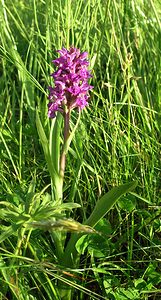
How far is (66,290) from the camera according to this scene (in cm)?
93

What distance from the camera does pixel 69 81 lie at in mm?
954

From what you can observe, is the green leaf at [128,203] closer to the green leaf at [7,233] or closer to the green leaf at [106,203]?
the green leaf at [106,203]

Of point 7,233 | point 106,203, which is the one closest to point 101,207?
point 106,203

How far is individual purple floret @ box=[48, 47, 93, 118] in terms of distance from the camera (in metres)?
0.95

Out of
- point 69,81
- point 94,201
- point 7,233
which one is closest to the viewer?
point 7,233

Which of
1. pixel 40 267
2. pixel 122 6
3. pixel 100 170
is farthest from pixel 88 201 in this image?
pixel 122 6

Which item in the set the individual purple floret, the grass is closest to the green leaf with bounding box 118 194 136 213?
the grass

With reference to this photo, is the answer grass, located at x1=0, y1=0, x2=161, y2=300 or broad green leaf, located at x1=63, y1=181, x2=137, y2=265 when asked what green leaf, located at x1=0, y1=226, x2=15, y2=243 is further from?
broad green leaf, located at x1=63, y1=181, x2=137, y2=265

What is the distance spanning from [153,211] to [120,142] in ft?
0.57

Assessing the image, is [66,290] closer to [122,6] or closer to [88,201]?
[88,201]

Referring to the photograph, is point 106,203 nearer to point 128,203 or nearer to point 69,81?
point 128,203

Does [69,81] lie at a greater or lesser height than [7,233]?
greater

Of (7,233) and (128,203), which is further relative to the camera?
(128,203)

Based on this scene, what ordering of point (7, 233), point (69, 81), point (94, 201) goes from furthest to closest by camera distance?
point (94, 201) < point (69, 81) < point (7, 233)
